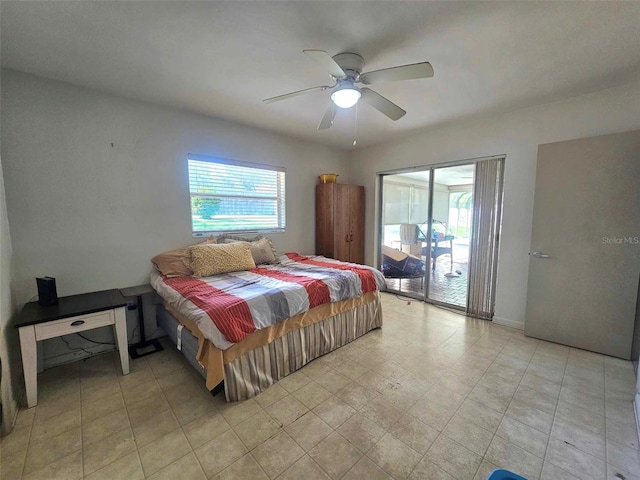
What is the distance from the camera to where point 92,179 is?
8.06 feet

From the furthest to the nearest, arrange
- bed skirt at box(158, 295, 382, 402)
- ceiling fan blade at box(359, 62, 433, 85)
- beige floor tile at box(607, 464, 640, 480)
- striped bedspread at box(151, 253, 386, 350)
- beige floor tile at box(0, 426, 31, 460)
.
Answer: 1. bed skirt at box(158, 295, 382, 402)
2. striped bedspread at box(151, 253, 386, 350)
3. ceiling fan blade at box(359, 62, 433, 85)
4. beige floor tile at box(0, 426, 31, 460)
5. beige floor tile at box(607, 464, 640, 480)

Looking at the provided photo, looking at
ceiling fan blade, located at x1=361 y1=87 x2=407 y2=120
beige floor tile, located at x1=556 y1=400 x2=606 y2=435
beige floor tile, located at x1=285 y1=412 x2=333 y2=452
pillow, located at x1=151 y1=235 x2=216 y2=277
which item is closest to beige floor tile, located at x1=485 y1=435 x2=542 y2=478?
beige floor tile, located at x1=556 y1=400 x2=606 y2=435

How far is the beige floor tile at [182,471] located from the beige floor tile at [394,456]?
3.11 feet

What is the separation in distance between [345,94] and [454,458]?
2498 mm

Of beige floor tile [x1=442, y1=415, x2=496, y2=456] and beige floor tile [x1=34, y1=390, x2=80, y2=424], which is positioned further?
beige floor tile [x1=34, y1=390, x2=80, y2=424]

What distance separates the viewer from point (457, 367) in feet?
7.57

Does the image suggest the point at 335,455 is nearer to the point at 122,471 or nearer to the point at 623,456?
the point at 122,471

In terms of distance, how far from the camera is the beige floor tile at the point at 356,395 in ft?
6.17

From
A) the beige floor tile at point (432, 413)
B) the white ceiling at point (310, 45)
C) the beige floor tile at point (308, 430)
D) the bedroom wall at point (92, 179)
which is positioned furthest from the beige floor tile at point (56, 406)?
the white ceiling at point (310, 45)

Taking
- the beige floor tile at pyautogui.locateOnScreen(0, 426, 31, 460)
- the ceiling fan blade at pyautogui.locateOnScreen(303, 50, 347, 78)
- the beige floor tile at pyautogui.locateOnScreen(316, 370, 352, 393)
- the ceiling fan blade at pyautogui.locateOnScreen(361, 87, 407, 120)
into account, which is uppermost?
the ceiling fan blade at pyautogui.locateOnScreen(303, 50, 347, 78)

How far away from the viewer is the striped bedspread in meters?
1.82

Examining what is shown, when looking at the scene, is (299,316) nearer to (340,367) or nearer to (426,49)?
(340,367)

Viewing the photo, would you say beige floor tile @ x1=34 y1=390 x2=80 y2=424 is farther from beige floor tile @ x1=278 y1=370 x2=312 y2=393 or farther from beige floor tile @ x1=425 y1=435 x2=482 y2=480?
beige floor tile @ x1=425 y1=435 x2=482 y2=480

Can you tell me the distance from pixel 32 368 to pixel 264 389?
1657mm
